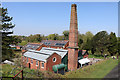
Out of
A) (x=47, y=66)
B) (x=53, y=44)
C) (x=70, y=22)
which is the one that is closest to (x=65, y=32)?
(x=53, y=44)

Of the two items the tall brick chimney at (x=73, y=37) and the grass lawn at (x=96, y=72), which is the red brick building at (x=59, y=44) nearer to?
the tall brick chimney at (x=73, y=37)

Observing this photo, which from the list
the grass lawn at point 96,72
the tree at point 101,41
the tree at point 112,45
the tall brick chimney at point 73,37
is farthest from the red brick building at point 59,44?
the grass lawn at point 96,72

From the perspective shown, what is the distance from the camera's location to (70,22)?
67.1 feet

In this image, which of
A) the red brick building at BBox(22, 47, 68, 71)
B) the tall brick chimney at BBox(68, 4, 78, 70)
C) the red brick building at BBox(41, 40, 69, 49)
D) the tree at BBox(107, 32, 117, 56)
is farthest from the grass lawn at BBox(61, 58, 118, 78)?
the tree at BBox(107, 32, 117, 56)

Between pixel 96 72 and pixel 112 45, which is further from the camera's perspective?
pixel 112 45

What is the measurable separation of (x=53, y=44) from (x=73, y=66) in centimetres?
1887

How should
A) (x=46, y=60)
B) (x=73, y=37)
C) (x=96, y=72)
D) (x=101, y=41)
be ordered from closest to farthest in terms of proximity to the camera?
(x=96, y=72)
(x=46, y=60)
(x=73, y=37)
(x=101, y=41)

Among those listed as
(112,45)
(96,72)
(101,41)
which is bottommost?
(96,72)

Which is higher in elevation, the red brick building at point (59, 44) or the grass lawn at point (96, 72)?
the red brick building at point (59, 44)

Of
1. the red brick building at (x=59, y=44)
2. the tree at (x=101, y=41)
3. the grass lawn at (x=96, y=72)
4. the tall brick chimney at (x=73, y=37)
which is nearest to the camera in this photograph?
the grass lawn at (x=96, y=72)

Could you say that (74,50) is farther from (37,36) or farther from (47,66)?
(37,36)

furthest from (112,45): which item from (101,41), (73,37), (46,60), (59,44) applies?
(46,60)

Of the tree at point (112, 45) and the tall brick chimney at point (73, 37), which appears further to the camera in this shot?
the tree at point (112, 45)

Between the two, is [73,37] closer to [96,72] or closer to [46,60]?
[46,60]
